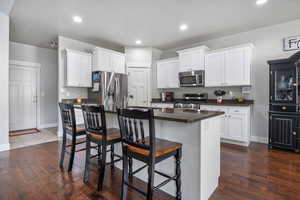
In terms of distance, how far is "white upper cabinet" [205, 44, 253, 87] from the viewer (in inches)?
145

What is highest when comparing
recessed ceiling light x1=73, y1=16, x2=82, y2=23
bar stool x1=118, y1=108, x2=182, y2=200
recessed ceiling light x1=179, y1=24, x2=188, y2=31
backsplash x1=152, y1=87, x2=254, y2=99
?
recessed ceiling light x1=179, y1=24, x2=188, y2=31

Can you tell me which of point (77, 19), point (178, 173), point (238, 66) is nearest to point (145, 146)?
point (178, 173)

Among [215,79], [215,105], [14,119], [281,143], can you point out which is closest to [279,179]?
[281,143]

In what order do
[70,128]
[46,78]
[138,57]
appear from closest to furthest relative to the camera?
1. [70,128]
2. [138,57]
3. [46,78]

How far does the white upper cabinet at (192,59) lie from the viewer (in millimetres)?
4379

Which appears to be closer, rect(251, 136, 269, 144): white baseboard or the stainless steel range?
rect(251, 136, 269, 144): white baseboard

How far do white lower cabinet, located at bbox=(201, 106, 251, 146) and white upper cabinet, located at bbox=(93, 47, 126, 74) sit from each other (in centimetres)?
317

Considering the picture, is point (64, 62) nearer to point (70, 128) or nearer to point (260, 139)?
point (70, 128)

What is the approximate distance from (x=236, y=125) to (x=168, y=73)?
2574mm

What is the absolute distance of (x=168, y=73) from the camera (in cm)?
527

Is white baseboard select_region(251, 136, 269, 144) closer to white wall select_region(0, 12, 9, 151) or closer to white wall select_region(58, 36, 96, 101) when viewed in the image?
white wall select_region(58, 36, 96, 101)

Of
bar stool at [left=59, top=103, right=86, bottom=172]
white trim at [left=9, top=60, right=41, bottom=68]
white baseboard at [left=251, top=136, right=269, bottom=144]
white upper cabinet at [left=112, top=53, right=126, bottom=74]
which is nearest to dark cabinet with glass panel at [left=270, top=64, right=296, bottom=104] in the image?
white baseboard at [left=251, top=136, right=269, bottom=144]

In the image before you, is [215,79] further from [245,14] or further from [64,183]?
[64,183]

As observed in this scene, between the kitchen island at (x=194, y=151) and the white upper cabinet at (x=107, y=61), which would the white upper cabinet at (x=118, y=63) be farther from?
the kitchen island at (x=194, y=151)
